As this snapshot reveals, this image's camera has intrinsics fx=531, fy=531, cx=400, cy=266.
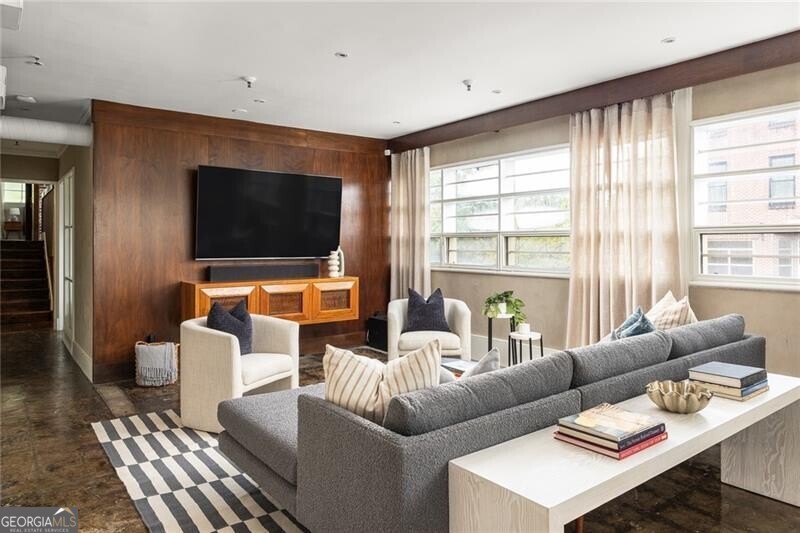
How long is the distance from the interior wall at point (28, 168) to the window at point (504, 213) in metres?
5.46

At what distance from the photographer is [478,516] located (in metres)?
1.54

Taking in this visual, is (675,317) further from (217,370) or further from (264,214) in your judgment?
(264,214)

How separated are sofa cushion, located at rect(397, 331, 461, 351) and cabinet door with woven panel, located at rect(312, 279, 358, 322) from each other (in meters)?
1.30

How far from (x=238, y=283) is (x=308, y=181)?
1529 mm

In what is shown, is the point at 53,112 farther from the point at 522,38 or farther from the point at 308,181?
the point at 522,38

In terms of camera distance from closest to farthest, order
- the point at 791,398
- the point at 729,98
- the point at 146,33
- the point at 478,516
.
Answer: the point at 478,516, the point at 791,398, the point at 146,33, the point at 729,98

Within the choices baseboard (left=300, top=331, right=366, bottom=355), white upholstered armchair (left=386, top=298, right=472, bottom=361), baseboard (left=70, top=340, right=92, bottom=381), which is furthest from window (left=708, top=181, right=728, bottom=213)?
baseboard (left=70, top=340, right=92, bottom=381)

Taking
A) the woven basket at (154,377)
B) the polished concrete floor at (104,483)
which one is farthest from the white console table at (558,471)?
the woven basket at (154,377)

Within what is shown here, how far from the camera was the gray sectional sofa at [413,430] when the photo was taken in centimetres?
160

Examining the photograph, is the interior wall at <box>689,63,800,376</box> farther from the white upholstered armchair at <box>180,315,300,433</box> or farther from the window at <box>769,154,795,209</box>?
the white upholstered armchair at <box>180,315,300,433</box>

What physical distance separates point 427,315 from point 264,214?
218 centimetres

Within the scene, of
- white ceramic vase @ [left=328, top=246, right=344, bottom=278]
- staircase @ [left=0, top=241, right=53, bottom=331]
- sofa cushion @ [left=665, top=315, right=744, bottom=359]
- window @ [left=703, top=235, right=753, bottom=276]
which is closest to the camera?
sofa cushion @ [left=665, top=315, right=744, bottom=359]

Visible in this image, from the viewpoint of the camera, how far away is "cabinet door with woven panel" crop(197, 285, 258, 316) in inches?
200

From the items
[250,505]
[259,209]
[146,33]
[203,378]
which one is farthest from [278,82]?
[250,505]
